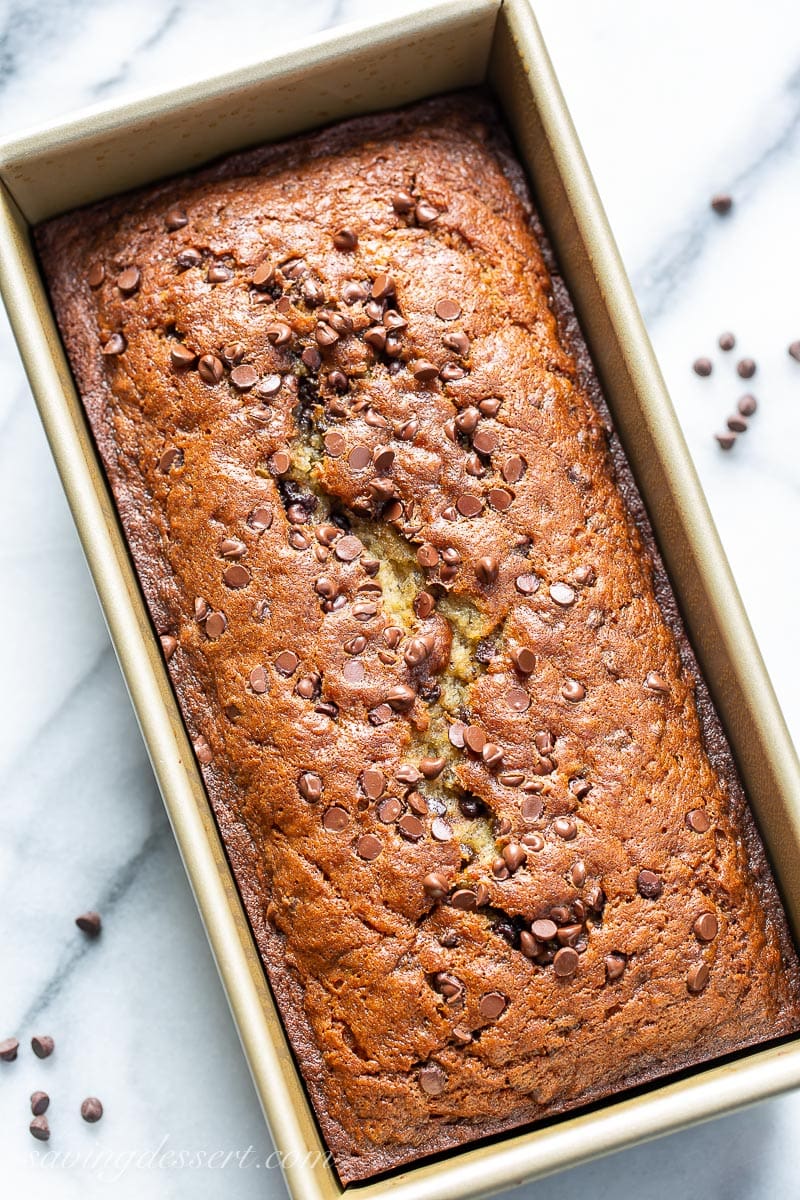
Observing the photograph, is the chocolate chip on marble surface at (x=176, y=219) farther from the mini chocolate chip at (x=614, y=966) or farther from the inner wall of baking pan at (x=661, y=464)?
the mini chocolate chip at (x=614, y=966)

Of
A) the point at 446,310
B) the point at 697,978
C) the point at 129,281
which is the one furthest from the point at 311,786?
the point at 129,281

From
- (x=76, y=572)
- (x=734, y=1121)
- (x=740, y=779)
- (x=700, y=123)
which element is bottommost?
(x=734, y=1121)

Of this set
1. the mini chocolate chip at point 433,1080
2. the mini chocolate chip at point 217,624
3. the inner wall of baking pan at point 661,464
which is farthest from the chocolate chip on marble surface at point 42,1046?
the inner wall of baking pan at point 661,464

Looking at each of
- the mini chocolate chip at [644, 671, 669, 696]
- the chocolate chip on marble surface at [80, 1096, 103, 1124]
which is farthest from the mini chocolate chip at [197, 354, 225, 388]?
the chocolate chip on marble surface at [80, 1096, 103, 1124]

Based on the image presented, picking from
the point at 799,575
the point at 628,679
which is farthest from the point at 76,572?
the point at 799,575

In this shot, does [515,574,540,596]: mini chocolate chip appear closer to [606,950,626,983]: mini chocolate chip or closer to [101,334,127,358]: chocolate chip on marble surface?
[606,950,626,983]: mini chocolate chip

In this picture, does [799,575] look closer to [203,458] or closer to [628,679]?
[628,679]
